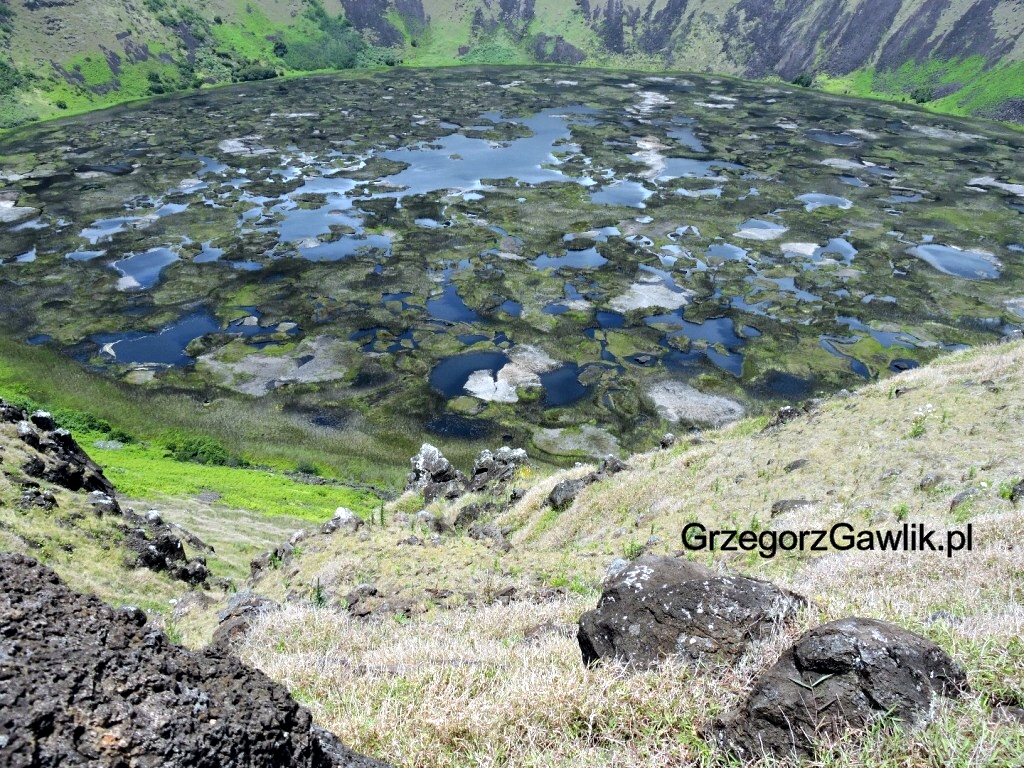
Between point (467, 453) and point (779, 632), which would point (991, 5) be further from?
point (779, 632)

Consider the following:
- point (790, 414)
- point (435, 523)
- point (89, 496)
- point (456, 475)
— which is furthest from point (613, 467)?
point (89, 496)

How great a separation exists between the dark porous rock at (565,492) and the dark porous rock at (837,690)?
25.0 m

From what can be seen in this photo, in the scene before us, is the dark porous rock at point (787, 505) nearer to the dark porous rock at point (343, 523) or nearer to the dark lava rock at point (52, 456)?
the dark porous rock at point (343, 523)

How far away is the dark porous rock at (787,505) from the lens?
23.2 metres

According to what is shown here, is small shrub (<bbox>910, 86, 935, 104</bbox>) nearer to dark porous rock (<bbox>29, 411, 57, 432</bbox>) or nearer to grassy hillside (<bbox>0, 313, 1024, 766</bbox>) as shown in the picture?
grassy hillside (<bbox>0, 313, 1024, 766</bbox>)

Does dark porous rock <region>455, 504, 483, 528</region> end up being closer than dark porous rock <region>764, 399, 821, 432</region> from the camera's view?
No

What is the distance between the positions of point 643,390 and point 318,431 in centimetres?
2922

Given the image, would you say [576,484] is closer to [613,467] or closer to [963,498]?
[613,467]

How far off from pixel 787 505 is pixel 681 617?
16.3m

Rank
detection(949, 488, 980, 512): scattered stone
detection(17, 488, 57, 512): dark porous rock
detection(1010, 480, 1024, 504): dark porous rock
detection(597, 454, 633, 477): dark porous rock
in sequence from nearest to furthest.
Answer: detection(1010, 480, 1024, 504): dark porous rock → detection(949, 488, 980, 512): scattered stone → detection(17, 488, 57, 512): dark porous rock → detection(597, 454, 633, 477): dark porous rock

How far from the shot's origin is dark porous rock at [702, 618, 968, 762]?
6.48 meters

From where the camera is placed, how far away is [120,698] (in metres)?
5.47

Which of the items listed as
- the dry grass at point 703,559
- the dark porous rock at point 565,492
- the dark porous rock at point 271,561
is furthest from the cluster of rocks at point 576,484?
the dark porous rock at point 271,561

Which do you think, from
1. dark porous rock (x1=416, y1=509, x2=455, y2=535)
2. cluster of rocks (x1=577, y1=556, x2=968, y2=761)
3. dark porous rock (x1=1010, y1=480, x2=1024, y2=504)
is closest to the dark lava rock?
dark porous rock (x1=416, y1=509, x2=455, y2=535)
